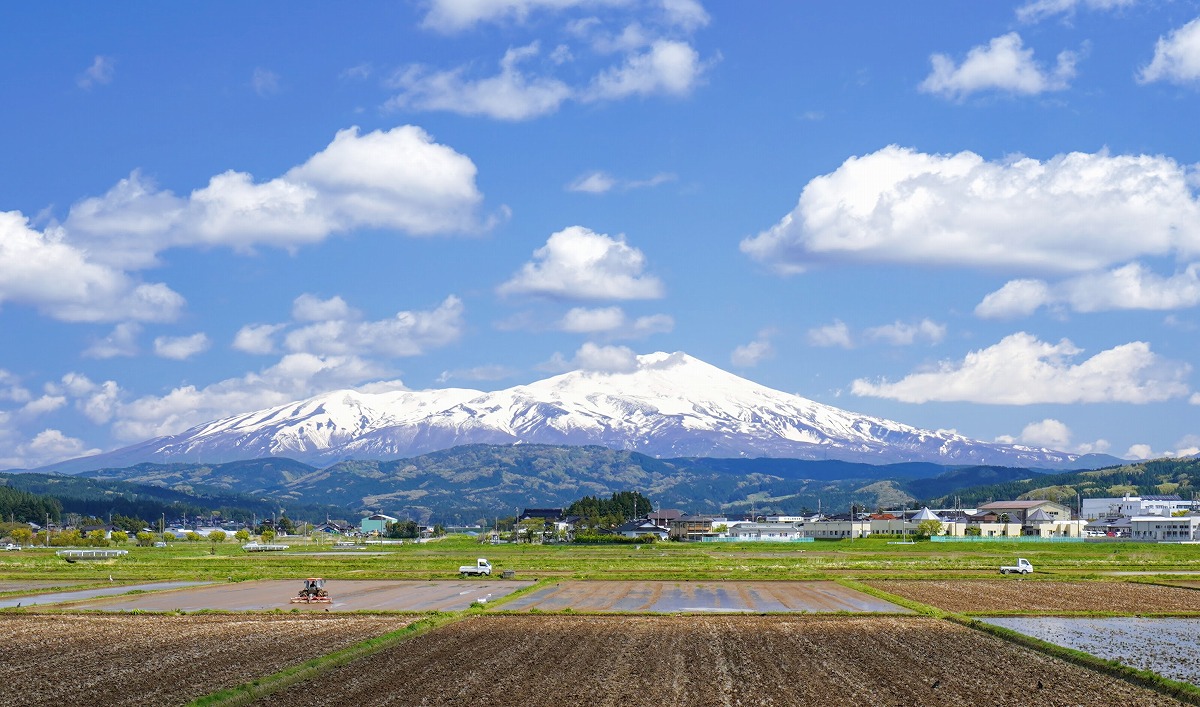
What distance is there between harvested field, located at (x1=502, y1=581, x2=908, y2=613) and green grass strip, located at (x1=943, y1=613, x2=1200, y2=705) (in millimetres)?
9275

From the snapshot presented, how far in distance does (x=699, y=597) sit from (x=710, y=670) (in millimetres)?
25103

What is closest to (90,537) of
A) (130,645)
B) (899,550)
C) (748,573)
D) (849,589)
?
(899,550)

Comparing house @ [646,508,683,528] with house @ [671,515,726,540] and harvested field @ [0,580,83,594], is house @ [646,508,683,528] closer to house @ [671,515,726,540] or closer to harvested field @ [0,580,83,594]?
house @ [671,515,726,540]

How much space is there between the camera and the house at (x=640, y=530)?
161 meters

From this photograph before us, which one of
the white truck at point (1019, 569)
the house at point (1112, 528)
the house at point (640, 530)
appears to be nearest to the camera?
the white truck at point (1019, 569)

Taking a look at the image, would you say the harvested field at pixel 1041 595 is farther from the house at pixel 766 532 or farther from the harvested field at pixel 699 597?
the house at pixel 766 532

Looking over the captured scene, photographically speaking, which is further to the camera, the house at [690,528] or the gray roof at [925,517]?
the gray roof at [925,517]

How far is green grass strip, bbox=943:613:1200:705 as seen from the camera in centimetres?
2316

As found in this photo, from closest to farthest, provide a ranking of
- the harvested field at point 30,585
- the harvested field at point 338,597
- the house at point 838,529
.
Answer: the harvested field at point 338,597, the harvested field at point 30,585, the house at point 838,529

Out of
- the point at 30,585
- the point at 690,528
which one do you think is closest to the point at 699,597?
the point at 30,585

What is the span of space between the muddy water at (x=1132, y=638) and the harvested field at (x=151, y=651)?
1933cm

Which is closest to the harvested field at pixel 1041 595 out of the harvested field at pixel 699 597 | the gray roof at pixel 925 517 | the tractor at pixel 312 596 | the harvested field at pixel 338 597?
the harvested field at pixel 699 597

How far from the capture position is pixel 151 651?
3020cm

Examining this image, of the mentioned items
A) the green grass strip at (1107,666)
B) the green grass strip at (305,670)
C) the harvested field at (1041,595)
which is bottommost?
the harvested field at (1041,595)
